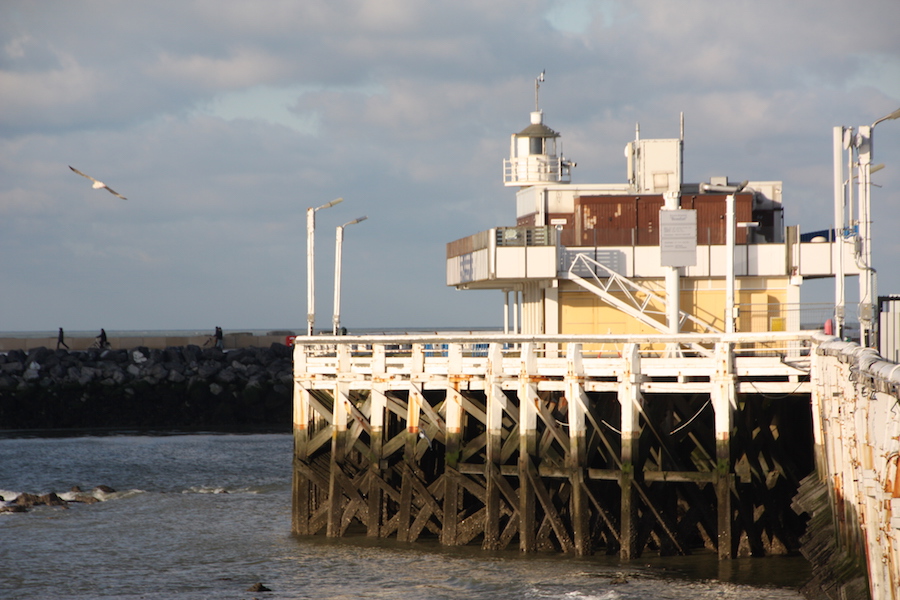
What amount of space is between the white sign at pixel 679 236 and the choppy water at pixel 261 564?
22.4ft

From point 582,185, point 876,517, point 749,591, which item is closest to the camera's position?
point 876,517

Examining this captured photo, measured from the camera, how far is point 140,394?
199 ft

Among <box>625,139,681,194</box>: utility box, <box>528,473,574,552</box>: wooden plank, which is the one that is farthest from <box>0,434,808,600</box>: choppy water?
<box>625,139,681,194</box>: utility box

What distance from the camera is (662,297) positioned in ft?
98.6

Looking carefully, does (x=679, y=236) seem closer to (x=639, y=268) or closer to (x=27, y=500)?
(x=639, y=268)

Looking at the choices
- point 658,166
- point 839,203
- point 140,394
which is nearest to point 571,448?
point 839,203

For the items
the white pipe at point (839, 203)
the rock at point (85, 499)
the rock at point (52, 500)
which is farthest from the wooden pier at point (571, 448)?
the rock at point (85, 499)

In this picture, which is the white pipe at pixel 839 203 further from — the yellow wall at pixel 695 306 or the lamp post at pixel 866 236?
the yellow wall at pixel 695 306

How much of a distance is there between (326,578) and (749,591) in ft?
26.2

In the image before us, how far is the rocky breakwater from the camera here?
→ 59312 millimetres

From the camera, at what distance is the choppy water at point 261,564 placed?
777 inches

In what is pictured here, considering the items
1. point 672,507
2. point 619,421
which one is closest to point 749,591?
point 672,507

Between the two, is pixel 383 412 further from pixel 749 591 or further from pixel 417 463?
pixel 749 591

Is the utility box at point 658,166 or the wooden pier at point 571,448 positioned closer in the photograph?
the wooden pier at point 571,448
